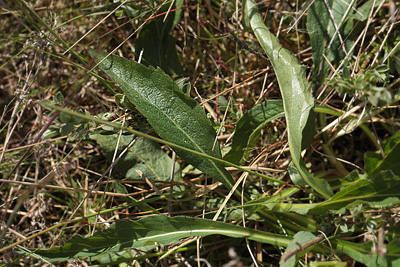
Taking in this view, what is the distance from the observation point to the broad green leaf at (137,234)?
1.31m

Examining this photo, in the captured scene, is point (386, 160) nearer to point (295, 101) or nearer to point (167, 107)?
point (295, 101)

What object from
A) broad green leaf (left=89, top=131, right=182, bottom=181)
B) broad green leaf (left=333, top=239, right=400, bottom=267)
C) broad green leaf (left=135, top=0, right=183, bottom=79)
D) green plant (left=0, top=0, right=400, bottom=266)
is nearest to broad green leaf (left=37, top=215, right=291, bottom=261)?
green plant (left=0, top=0, right=400, bottom=266)

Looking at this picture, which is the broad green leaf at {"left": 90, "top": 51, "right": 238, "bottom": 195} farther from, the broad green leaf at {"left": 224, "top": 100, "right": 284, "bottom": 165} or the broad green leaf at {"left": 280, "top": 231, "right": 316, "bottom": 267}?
the broad green leaf at {"left": 280, "top": 231, "right": 316, "bottom": 267}

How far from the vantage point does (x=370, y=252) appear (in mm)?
1033

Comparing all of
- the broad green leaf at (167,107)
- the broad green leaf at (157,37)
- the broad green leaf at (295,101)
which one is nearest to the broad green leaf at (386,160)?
the broad green leaf at (295,101)

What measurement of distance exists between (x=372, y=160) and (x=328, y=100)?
0.35 metres

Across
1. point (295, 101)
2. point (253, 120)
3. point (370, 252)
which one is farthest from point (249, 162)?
point (370, 252)

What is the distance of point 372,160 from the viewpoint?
1257 mm

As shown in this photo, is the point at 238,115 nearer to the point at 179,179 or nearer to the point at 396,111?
the point at 179,179

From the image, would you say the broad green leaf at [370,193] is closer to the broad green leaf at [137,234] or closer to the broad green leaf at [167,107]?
the broad green leaf at [137,234]

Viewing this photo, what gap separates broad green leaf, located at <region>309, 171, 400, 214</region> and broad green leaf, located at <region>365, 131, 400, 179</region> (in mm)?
57

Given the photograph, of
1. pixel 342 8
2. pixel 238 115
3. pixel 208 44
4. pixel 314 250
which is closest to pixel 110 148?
pixel 238 115

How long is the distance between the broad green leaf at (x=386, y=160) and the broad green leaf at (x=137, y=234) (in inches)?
14.9

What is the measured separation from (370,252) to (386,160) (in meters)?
0.35
